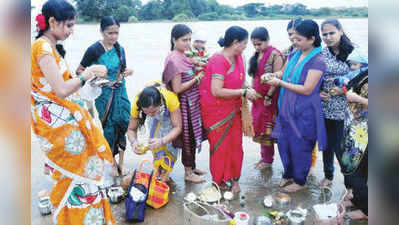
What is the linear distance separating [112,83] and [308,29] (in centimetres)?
204

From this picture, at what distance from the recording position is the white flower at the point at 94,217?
232cm

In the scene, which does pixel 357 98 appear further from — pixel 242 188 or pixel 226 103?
pixel 242 188

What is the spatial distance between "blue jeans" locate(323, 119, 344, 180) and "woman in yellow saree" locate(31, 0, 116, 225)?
2.18 metres

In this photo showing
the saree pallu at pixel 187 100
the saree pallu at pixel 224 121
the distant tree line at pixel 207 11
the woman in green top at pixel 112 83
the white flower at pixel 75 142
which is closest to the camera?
the white flower at pixel 75 142

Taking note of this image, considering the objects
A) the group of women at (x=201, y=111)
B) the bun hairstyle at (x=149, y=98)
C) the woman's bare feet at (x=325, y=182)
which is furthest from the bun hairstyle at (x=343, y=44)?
the bun hairstyle at (x=149, y=98)

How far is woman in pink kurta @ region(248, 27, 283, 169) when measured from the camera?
11.8 feet

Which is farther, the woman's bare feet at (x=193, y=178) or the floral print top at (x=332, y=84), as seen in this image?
the woman's bare feet at (x=193, y=178)

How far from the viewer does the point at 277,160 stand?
420 cm

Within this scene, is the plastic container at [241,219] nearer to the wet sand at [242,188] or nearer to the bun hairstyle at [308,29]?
the wet sand at [242,188]

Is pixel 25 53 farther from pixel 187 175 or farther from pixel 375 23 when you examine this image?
pixel 187 175

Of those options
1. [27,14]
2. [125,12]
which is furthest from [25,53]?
[125,12]

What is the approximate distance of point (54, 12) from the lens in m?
1.99

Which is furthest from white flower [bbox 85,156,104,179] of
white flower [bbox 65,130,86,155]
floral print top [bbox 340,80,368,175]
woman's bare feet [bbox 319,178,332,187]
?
woman's bare feet [bbox 319,178,332,187]

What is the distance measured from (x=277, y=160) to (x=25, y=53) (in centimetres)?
370
